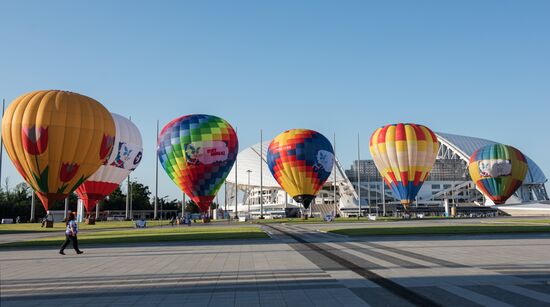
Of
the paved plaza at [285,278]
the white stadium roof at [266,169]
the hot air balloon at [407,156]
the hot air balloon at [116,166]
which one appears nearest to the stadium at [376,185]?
the white stadium roof at [266,169]

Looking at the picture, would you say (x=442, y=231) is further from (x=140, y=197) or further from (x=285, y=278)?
(x=140, y=197)

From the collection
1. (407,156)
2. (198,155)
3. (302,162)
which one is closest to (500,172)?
(407,156)

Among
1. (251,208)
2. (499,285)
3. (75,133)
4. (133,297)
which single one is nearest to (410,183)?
(75,133)

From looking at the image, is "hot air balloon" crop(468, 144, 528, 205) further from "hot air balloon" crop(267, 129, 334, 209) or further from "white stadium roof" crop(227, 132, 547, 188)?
"white stadium roof" crop(227, 132, 547, 188)

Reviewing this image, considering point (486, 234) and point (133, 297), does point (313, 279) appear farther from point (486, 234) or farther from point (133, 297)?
point (486, 234)

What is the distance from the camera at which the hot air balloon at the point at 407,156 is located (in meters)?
67.4

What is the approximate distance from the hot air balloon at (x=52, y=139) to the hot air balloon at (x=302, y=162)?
31110 mm

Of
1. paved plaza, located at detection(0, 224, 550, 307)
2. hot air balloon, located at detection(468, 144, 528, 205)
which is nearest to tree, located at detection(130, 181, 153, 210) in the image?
hot air balloon, located at detection(468, 144, 528, 205)

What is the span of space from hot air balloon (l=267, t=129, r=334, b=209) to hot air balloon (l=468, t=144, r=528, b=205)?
48.7m

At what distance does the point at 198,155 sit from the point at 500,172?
7175 cm

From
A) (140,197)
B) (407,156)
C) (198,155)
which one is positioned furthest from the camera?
(140,197)

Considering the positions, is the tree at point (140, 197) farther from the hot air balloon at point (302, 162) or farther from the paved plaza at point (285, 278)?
the paved plaza at point (285, 278)

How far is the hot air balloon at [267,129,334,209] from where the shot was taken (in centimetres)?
6538

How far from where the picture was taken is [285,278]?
13.5 meters
